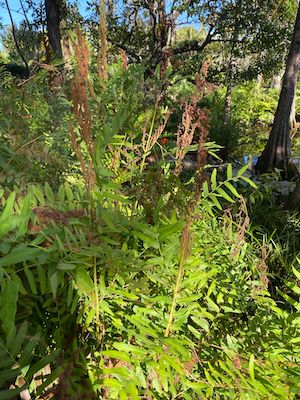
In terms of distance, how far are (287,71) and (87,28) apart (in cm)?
439

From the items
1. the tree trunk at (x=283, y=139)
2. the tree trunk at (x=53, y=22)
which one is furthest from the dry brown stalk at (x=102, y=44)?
the tree trunk at (x=53, y=22)

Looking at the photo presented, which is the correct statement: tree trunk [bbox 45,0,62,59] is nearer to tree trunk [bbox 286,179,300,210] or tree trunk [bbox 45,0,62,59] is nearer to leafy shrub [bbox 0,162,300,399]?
tree trunk [bbox 286,179,300,210]

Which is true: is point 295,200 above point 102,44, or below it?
below

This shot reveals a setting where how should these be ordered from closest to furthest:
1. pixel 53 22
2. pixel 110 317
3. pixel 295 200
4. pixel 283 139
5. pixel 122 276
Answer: pixel 122 276 < pixel 110 317 < pixel 295 200 < pixel 283 139 < pixel 53 22

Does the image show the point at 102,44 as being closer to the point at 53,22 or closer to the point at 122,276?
the point at 122,276

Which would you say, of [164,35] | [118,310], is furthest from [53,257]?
[164,35]

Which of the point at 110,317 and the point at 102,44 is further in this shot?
the point at 102,44

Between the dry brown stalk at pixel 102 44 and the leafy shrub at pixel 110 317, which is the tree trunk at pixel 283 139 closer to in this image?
the dry brown stalk at pixel 102 44

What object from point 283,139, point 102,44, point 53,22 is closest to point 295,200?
point 283,139

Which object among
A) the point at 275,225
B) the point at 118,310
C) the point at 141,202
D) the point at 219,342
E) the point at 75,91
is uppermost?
the point at 75,91

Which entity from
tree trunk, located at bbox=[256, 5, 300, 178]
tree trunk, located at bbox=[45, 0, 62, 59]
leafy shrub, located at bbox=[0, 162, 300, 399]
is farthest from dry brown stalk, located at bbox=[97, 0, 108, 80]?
tree trunk, located at bbox=[45, 0, 62, 59]

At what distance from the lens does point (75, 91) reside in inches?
36.3

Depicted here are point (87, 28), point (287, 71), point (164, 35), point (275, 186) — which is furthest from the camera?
point (87, 28)

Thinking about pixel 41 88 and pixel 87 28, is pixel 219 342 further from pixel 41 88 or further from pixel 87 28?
pixel 87 28
